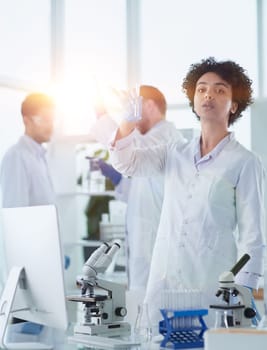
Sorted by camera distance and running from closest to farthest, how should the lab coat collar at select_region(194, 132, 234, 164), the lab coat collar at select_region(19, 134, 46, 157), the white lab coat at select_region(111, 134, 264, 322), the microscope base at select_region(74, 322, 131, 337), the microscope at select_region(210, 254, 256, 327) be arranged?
1. the microscope at select_region(210, 254, 256, 327)
2. the microscope base at select_region(74, 322, 131, 337)
3. the white lab coat at select_region(111, 134, 264, 322)
4. the lab coat collar at select_region(194, 132, 234, 164)
5. the lab coat collar at select_region(19, 134, 46, 157)

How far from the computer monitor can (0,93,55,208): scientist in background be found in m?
1.60

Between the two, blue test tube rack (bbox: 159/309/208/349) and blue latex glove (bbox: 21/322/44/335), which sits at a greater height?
blue test tube rack (bbox: 159/309/208/349)

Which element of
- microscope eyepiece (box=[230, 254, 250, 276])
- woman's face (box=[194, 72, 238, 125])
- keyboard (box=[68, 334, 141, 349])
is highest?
woman's face (box=[194, 72, 238, 125])

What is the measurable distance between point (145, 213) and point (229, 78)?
140 centimetres

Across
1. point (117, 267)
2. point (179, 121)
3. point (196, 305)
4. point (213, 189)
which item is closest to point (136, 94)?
point (213, 189)

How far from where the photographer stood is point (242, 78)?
8.91 ft

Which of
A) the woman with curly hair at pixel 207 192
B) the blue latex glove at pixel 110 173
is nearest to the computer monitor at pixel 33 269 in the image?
the woman with curly hair at pixel 207 192

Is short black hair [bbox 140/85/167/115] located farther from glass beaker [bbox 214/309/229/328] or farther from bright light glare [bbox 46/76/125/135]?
glass beaker [bbox 214/309/229/328]

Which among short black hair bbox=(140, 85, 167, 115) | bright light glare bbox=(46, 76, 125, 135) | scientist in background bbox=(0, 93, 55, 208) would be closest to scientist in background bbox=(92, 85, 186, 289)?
short black hair bbox=(140, 85, 167, 115)

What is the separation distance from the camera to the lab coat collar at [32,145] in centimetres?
411

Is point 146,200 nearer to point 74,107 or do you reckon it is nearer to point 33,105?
point 33,105

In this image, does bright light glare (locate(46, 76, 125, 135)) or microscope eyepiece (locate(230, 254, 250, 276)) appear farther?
bright light glare (locate(46, 76, 125, 135))

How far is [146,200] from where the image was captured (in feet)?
12.8

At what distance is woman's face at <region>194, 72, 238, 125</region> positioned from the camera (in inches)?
103
